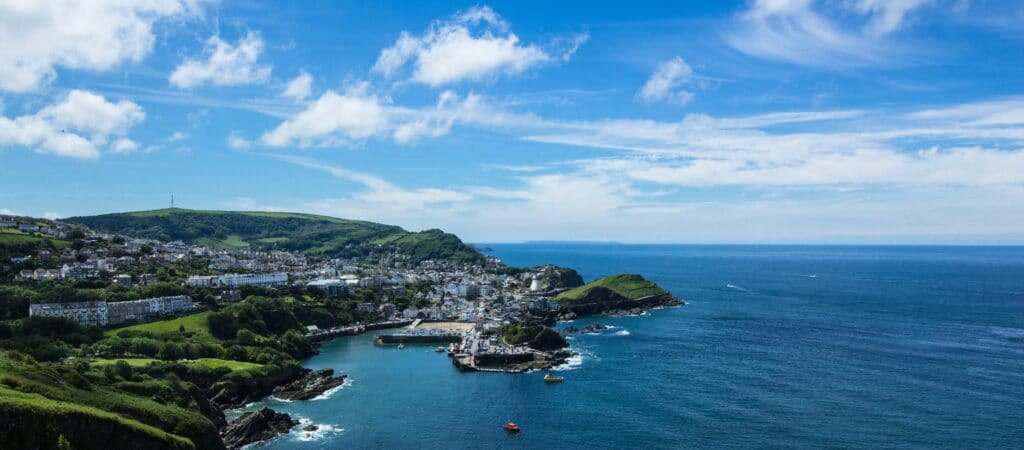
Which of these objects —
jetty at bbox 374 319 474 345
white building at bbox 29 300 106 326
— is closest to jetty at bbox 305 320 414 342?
jetty at bbox 374 319 474 345

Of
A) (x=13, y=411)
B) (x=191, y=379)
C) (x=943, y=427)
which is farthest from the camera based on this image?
(x=191, y=379)

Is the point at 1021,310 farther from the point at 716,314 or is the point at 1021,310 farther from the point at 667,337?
the point at 667,337

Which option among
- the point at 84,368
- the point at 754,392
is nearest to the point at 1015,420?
the point at 754,392

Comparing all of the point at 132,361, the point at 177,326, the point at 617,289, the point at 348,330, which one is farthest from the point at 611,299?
the point at 132,361

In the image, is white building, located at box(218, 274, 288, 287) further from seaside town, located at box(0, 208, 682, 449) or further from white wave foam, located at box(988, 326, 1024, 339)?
white wave foam, located at box(988, 326, 1024, 339)

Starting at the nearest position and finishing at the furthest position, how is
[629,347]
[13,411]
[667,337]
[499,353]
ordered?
[13,411], [499,353], [629,347], [667,337]

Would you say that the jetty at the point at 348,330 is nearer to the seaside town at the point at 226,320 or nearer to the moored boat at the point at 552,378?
the seaside town at the point at 226,320
